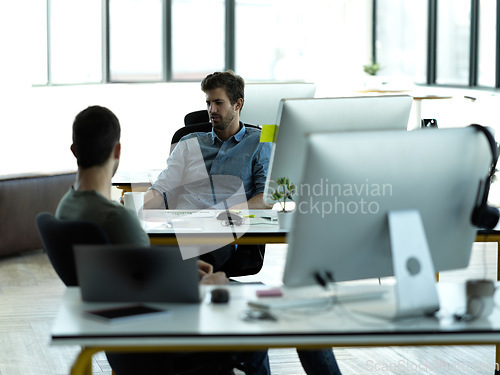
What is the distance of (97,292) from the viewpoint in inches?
76.8

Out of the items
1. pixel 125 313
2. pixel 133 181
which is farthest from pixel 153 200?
pixel 125 313

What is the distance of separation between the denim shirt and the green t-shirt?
154cm

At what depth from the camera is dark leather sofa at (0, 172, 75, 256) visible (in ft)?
16.3

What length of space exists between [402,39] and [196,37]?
247 centimetres

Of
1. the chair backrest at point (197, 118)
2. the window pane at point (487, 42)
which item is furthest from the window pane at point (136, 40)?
the chair backrest at point (197, 118)

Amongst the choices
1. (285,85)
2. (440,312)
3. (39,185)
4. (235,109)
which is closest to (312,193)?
(440,312)

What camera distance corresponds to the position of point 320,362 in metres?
2.50

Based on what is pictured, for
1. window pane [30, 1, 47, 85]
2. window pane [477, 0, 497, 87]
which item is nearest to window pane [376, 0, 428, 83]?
window pane [477, 0, 497, 87]

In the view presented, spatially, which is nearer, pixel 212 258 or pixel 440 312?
pixel 440 312

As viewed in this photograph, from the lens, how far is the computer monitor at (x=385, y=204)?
5.95ft

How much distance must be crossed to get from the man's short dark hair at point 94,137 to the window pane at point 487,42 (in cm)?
580

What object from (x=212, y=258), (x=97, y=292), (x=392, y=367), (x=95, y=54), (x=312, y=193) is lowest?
(x=392, y=367)

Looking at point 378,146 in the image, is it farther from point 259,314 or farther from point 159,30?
point 159,30

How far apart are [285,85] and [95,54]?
5.22m
